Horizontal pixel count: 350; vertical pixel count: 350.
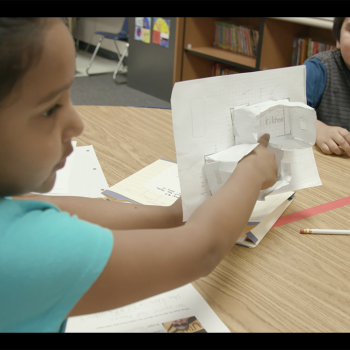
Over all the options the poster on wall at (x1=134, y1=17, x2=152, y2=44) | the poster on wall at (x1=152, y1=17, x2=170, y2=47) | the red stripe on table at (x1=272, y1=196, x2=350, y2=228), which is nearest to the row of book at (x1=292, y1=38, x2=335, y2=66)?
the poster on wall at (x1=152, y1=17, x2=170, y2=47)

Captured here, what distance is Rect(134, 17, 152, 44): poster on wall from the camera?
331cm

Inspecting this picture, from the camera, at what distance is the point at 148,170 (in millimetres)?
943

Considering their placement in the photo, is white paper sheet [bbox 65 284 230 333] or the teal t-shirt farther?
white paper sheet [bbox 65 284 230 333]

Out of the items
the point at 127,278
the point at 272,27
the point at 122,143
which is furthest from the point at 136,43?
the point at 127,278

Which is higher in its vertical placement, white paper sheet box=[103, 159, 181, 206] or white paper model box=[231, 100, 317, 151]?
white paper model box=[231, 100, 317, 151]

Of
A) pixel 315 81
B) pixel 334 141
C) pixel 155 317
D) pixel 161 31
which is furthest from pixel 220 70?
pixel 155 317

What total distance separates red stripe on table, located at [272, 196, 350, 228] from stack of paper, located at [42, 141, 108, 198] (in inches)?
14.6

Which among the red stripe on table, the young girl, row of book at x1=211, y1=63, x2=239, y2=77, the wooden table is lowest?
the wooden table

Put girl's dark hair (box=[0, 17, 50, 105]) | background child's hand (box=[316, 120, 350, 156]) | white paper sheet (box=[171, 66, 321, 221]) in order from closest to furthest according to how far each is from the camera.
Answer: 1. girl's dark hair (box=[0, 17, 50, 105])
2. white paper sheet (box=[171, 66, 321, 221])
3. background child's hand (box=[316, 120, 350, 156])

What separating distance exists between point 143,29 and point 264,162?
301cm

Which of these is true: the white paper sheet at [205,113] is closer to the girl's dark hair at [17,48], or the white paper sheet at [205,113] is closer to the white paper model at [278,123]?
the white paper model at [278,123]

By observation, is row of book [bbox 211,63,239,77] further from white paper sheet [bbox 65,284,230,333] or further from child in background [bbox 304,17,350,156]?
white paper sheet [bbox 65,284,230,333]

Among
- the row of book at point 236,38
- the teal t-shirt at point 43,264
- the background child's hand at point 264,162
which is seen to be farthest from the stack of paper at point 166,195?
the row of book at point 236,38

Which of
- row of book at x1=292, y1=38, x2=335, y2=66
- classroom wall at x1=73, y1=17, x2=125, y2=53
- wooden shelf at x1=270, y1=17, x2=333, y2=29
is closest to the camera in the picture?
wooden shelf at x1=270, y1=17, x2=333, y2=29
